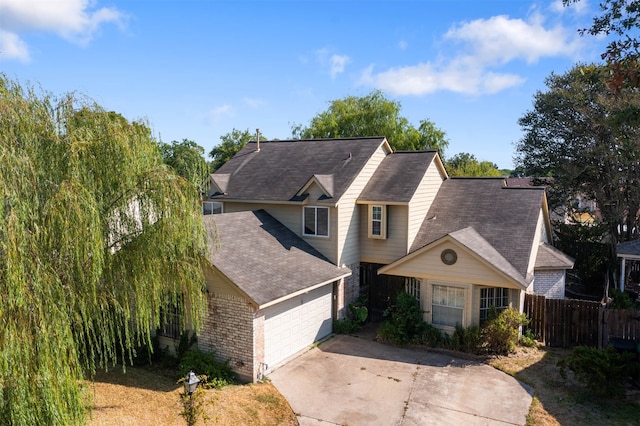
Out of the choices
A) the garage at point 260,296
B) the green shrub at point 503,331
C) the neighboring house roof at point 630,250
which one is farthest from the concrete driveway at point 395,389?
the neighboring house roof at point 630,250

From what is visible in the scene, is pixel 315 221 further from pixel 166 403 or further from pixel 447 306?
pixel 166 403

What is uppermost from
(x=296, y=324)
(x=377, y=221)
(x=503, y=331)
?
(x=377, y=221)

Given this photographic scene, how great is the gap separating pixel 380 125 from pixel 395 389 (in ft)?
110

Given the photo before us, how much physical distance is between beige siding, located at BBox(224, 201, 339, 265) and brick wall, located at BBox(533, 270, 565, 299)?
849 centimetres

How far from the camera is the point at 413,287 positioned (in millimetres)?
17172

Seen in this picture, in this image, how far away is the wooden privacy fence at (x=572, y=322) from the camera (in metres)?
14.2

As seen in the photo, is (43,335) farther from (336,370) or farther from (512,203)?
(512,203)

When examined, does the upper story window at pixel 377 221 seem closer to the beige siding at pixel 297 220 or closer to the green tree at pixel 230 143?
the beige siding at pixel 297 220

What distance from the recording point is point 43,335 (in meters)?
6.68

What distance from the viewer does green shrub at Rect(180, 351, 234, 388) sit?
12.5m

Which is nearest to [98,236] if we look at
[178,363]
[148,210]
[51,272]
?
[51,272]

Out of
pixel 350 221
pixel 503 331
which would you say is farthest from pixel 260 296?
pixel 503 331

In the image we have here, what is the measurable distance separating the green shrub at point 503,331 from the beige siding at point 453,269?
45.6 inches

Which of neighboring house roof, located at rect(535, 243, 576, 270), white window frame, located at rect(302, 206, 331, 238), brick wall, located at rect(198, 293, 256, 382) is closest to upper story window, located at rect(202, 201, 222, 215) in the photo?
white window frame, located at rect(302, 206, 331, 238)
